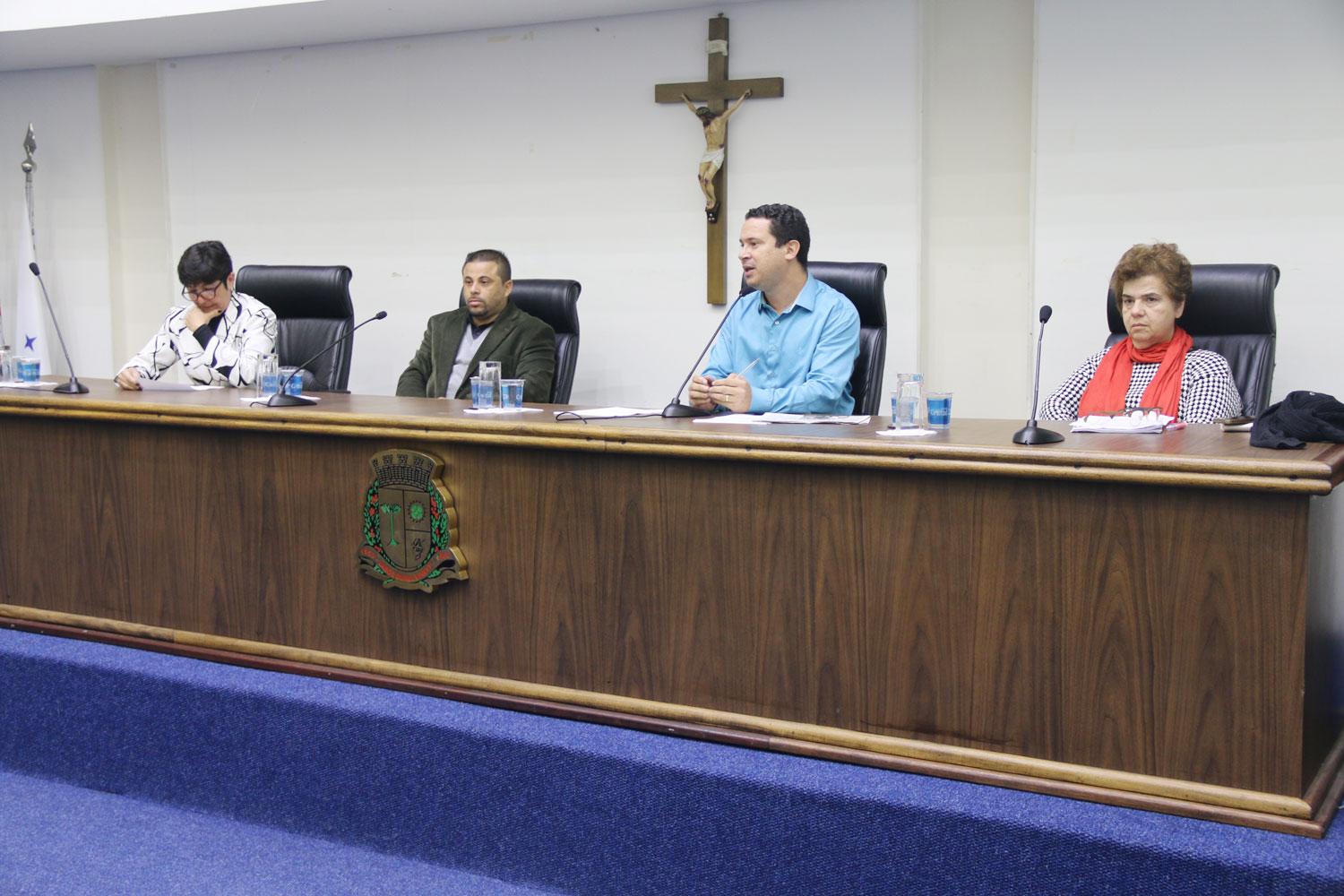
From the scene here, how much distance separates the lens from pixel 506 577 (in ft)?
5.88

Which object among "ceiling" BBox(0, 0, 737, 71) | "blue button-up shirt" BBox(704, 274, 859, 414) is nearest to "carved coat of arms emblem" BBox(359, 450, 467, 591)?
"blue button-up shirt" BBox(704, 274, 859, 414)

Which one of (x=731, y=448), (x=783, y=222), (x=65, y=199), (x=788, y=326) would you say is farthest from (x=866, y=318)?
(x=65, y=199)

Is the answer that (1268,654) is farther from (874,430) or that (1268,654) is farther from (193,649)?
(193,649)

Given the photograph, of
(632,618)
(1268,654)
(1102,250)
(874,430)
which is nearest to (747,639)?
(632,618)

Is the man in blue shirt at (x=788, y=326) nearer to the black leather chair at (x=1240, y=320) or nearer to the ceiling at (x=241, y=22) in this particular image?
the black leather chair at (x=1240, y=320)

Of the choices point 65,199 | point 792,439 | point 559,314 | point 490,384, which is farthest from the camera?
point 65,199

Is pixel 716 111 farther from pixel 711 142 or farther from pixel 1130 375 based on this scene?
pixel 1130 375

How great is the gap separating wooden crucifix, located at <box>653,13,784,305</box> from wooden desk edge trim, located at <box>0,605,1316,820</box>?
2.25 metres

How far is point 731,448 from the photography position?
1604 mm

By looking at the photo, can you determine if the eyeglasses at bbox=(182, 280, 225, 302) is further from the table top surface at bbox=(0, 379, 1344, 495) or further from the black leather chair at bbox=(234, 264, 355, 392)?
the table top surface at bbox=(0, 379, 1344, 495)

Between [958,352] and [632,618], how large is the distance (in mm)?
2287

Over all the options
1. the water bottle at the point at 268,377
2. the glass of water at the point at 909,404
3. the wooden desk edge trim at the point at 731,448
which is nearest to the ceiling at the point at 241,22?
the water bottle at the point at 268,377

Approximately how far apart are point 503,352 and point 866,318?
107cm

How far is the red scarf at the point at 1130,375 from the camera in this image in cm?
244
